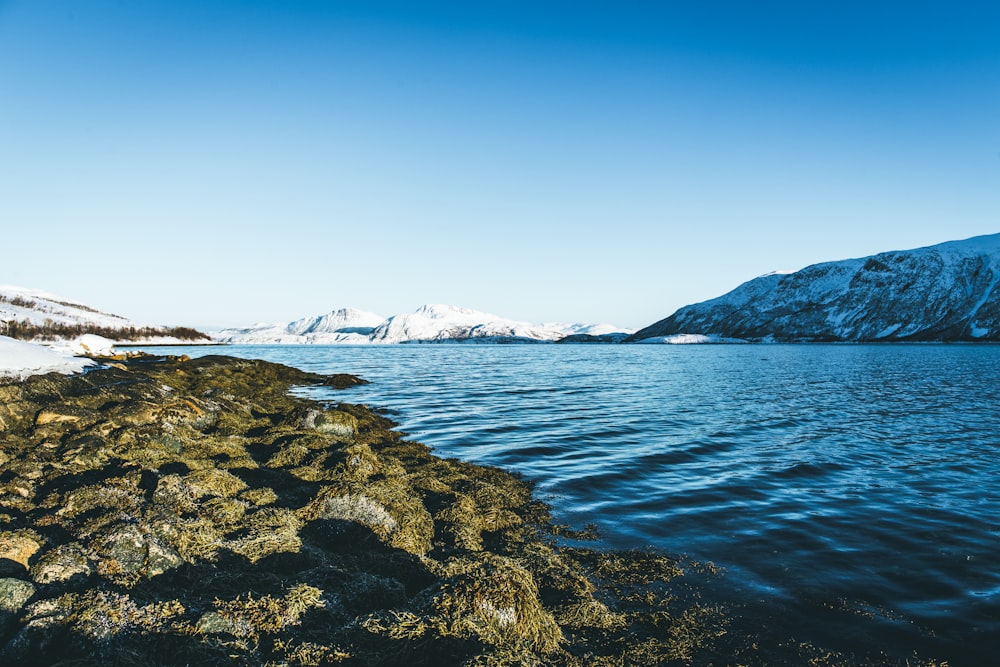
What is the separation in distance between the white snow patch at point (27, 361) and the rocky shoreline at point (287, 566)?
5.37 metres

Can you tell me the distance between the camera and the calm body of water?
24.7ft

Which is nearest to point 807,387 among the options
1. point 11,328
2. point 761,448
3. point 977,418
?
point 977,418

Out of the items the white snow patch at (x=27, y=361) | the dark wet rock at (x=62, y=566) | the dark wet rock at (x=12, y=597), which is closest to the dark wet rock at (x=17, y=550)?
the dark wet rock at (x=62, y=566)

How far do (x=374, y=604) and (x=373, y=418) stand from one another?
1753cm

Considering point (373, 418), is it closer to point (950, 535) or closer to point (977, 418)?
point (950, 535)

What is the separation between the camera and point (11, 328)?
102 metres

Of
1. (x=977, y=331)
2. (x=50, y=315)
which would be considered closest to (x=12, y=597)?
(x=50, y=315)

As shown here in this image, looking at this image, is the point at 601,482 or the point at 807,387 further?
the point at 807,387

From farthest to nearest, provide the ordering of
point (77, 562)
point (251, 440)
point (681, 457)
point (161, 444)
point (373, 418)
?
point (373, 418) → point (681, 457) → point (251, 440) → point (161, 444) → point (77, 562)

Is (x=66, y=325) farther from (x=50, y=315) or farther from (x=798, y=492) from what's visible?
(x=798, y=492)

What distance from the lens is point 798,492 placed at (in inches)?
532

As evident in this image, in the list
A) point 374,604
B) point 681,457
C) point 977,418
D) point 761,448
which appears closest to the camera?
point 374,604

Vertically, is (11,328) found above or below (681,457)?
above

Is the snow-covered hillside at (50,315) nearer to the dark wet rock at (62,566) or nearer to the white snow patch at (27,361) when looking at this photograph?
the white snow patch at (27,361)
